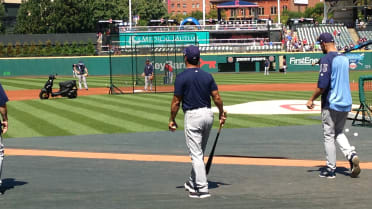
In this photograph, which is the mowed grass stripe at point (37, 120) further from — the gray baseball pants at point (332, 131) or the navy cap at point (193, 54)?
the gray baseball pants at point (332, 131)

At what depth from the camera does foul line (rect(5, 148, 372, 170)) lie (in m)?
11.8

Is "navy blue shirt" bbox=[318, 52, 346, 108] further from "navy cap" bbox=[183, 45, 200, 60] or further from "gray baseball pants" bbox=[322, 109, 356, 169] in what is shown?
"navy cap" bbox=[183, 45, 200, 60]

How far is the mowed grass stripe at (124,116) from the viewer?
18.9 m

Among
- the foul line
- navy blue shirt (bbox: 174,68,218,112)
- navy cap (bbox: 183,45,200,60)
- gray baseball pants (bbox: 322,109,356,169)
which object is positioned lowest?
the foul line

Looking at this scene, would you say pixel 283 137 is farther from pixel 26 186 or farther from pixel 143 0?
pixel 143 0

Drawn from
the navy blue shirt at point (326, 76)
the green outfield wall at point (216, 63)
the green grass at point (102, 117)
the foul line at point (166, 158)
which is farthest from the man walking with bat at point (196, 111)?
the green outfield wall at point (216, 63)

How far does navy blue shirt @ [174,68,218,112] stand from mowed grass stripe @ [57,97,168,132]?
30.3 ft

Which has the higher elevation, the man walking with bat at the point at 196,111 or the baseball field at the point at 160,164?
the man walking with bat at the point at 196,111

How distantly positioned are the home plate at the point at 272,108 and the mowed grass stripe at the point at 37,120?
21.8 ft

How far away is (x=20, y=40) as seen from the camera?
7956 centimetres

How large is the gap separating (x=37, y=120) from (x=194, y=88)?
13435 mm

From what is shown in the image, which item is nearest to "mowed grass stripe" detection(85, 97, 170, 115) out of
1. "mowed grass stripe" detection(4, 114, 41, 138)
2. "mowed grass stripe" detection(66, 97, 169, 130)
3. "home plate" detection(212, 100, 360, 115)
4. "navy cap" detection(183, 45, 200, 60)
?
"mowed grass stripe" detection(66, 97, 169, 130)

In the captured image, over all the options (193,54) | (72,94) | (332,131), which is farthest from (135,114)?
(193,54)

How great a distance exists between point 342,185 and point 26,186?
5056 millimetres
